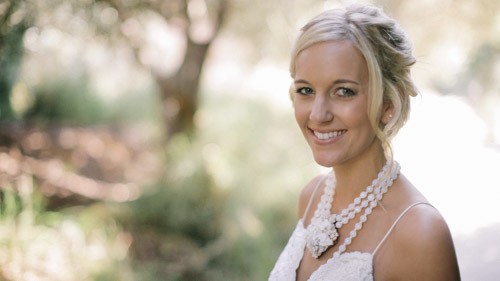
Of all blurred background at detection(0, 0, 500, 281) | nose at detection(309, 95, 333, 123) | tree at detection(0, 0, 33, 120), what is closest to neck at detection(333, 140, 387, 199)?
nose at detection(309, 95, 333, 123)

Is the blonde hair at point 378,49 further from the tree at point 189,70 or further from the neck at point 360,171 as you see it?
the tree at point 189,70

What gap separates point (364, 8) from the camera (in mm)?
1882

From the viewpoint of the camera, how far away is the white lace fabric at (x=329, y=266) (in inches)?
69.6

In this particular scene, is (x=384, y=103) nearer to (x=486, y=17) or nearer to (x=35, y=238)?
(x=486, y=17)

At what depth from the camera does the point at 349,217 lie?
6.37 feet

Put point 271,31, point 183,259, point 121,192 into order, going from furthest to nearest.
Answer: point 121,192
point 271,31
point 183,259

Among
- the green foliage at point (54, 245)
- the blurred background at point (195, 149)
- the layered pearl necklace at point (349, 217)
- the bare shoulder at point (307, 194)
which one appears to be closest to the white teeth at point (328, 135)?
the layered pearl necklace at point (349, 217)

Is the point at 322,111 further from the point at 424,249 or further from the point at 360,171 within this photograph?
the point at 424,249

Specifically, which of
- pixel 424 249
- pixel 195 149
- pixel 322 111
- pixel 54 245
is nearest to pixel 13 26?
pixel 54 245

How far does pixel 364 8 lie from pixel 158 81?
4.21 m

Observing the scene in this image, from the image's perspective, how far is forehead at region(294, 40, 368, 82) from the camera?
1.76 m

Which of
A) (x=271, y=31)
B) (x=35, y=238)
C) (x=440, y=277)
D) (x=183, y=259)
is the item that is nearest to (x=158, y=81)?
(x=271, y=31)

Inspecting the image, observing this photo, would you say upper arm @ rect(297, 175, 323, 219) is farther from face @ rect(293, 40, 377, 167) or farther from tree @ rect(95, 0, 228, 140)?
tree @ rect(95, 0, 228, 140)

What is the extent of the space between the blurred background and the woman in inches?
19.5
